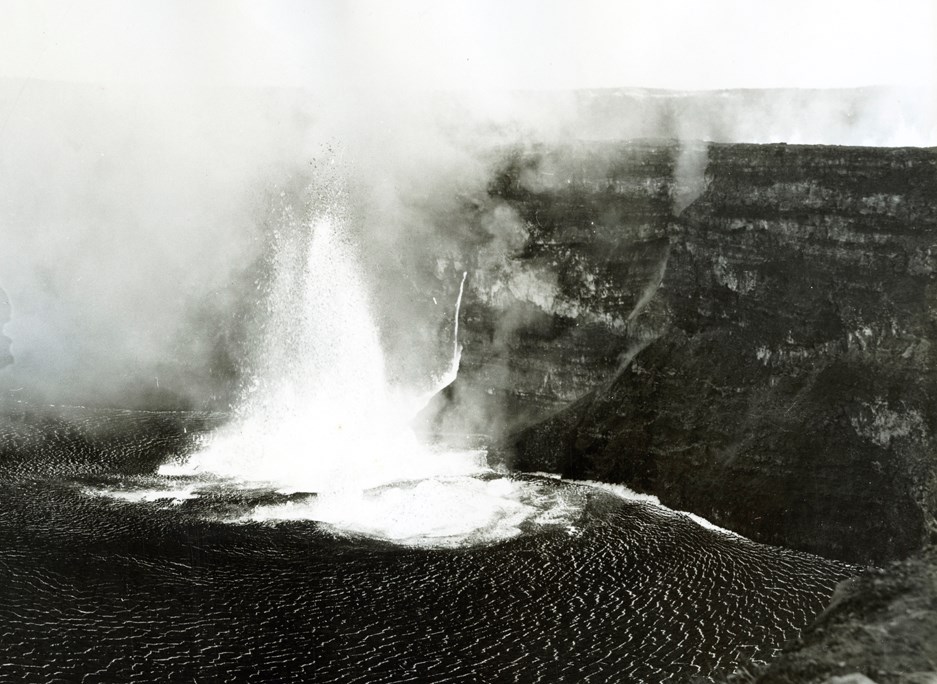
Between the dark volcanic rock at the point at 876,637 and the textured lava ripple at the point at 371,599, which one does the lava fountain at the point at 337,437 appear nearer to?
the textured lava ripple at the point at 371,599

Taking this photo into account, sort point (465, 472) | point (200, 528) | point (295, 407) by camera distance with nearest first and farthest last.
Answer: point (200, 528), point (465, 472), point (295, 407)

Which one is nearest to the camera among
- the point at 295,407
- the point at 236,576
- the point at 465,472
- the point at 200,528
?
the point at 236,576

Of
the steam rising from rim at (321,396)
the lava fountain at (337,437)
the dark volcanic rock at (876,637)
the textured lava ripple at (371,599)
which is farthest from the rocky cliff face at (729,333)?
the dark volcanic rock at (876,637)

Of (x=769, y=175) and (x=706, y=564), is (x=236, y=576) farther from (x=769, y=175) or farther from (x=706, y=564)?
(x=769, y=175)

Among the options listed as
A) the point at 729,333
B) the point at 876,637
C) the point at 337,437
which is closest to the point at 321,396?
the point at 337,437

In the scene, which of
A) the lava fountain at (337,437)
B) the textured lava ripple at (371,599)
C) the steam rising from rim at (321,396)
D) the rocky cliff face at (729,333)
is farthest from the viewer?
the steam rising from rim at (321,396)

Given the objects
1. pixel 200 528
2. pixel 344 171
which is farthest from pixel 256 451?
pixel 344 171
